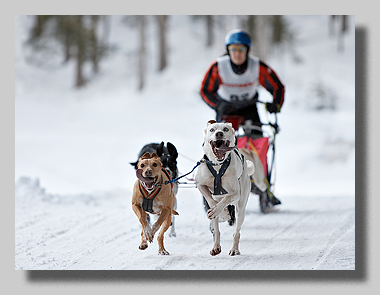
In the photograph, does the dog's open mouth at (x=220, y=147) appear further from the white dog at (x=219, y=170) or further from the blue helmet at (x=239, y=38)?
the blue helmet at (x=239, y=38)

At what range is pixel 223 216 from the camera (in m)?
3.77

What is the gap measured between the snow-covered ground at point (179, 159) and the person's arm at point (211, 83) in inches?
49.9

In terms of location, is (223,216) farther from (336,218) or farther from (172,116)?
(172,116)

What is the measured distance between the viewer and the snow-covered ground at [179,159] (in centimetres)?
431

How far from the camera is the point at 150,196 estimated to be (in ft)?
11.1

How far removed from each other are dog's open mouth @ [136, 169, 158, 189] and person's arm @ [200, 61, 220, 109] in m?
2.01

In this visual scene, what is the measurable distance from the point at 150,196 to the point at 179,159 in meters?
6.06

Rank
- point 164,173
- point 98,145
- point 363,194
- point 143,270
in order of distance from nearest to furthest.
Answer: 1. point 164,173
2. point 143,270
3. point 363,194
4. point 98,145

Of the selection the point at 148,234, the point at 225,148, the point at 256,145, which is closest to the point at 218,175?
the point at 225,148

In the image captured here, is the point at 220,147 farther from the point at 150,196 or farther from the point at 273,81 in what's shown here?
the point at 273,81

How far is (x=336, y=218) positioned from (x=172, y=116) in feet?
22.1

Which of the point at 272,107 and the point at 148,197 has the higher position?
the point at 272,107

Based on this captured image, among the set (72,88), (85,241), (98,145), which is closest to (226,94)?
(85,241)

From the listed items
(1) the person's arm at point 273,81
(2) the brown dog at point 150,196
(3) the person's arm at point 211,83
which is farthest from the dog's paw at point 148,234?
(1) the person's arm at point 273,81
